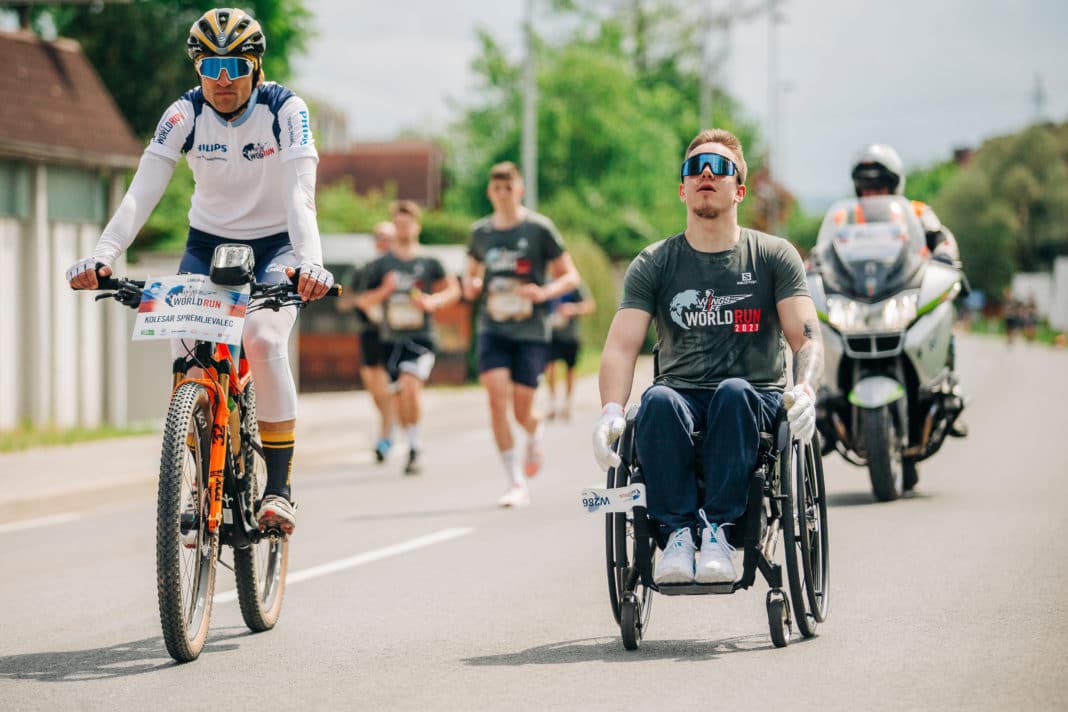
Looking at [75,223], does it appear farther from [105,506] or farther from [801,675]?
[801,675]

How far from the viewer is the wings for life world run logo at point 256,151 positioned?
6723 millimetres

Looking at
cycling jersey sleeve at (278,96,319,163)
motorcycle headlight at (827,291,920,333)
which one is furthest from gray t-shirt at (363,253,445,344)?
cycling jersey sleeve at (278,96,319,163)

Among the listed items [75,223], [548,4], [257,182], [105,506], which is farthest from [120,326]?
[548,4]

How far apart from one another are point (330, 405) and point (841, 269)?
46.9 feet

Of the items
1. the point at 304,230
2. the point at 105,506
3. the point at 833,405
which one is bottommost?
the point at 105,506

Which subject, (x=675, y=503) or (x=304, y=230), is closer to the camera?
(x=675, y=503)

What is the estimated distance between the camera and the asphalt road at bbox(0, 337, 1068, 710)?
561 centimetres

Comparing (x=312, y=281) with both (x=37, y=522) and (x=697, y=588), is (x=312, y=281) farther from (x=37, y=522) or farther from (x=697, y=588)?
(x=37, y=522)

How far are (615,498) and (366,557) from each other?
3.55 metres

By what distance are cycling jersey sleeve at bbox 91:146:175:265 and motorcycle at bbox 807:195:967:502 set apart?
5.07 m

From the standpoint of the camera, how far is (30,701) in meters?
5.61

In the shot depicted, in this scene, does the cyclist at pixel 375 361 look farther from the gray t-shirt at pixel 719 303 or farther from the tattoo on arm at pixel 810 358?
the tattoo on arm at pixel 810 358

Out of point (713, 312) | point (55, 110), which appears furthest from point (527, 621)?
point (55, 110)

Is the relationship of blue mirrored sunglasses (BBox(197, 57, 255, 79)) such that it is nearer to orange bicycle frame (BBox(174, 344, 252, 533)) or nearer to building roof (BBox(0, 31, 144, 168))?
orange bicycle frame (BBox(174, 344, 252, 533))
